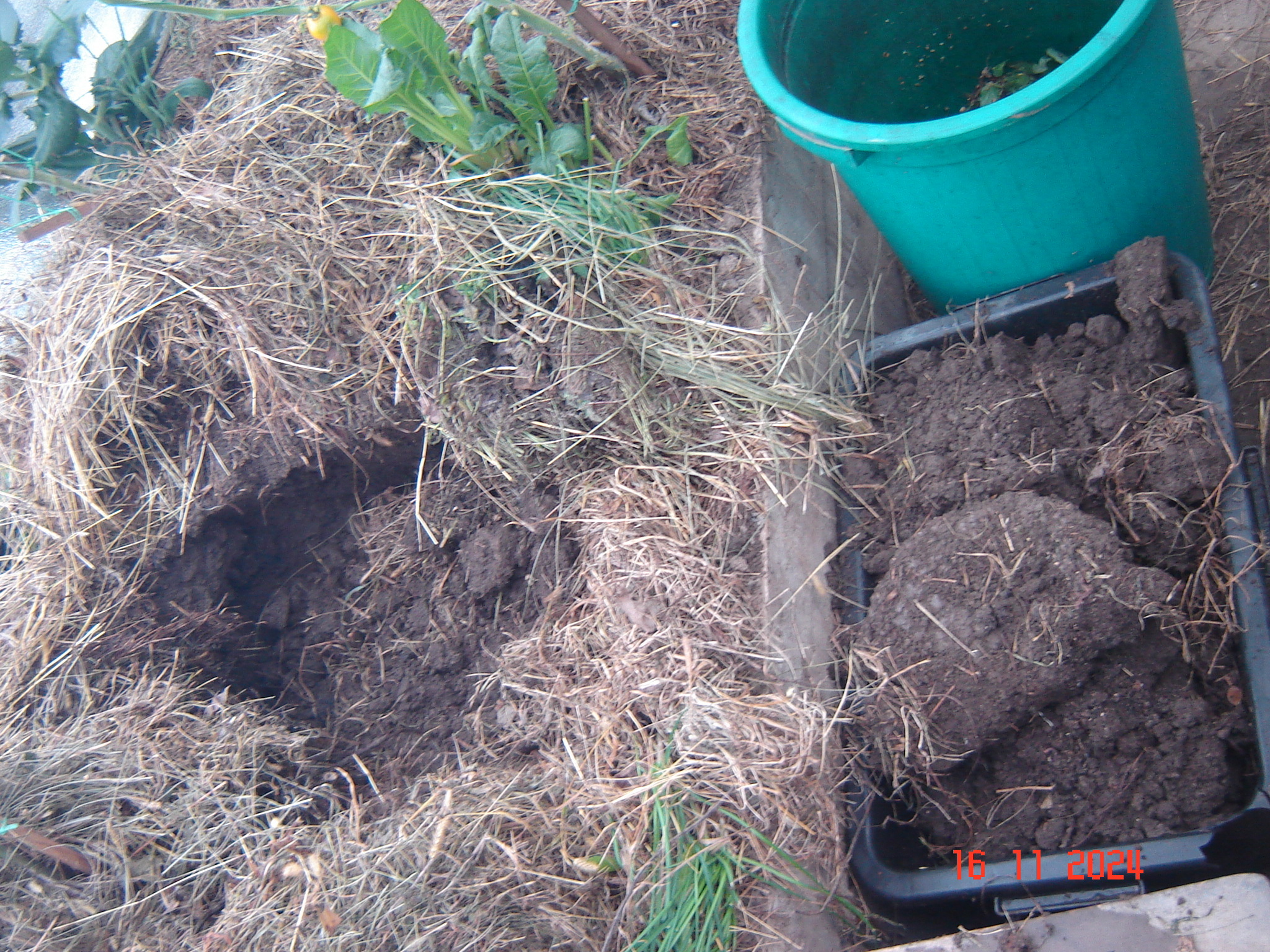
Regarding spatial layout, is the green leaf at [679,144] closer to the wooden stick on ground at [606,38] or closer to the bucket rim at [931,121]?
the wooden stick on ground at [606,38]

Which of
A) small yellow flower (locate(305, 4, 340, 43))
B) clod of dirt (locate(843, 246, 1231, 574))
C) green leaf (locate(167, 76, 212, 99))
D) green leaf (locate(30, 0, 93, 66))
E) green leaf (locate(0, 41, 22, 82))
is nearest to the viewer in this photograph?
clod of dirt (locate(843, 246, 1231, 574))

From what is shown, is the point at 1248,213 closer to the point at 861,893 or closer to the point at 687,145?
the point at 687,145

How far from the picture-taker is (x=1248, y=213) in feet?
6.67

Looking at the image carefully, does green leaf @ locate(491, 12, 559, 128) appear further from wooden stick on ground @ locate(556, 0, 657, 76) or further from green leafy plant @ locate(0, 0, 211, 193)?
green leafy plant @ locate(0, 0, 211, 193)

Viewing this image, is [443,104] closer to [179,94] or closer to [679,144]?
[679,144]

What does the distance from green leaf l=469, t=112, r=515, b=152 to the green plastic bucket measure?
23.1 inches

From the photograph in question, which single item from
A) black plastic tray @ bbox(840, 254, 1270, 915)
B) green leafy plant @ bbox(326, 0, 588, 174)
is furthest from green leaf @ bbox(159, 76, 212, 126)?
black plastic tray @ bbox(840, 254, 1270, 915)

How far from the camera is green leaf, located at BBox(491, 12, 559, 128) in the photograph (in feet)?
5.69

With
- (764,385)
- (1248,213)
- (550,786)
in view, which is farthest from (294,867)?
(1248,213)

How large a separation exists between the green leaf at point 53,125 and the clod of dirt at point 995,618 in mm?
2610

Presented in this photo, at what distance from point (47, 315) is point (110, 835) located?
1.30m

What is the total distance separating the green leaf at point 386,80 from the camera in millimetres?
1564

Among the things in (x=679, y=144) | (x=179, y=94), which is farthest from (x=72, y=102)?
(x=679, y=144)

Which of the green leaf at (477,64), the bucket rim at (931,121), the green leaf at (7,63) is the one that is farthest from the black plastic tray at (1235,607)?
the green leaf at (7,63)
